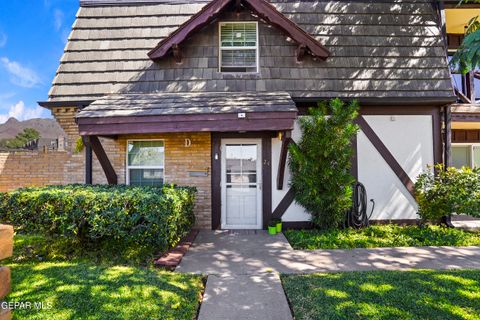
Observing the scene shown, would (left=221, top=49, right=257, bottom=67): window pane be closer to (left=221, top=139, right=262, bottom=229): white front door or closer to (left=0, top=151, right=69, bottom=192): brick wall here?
(left=221, top=139, right=262, bottom=229): white front door

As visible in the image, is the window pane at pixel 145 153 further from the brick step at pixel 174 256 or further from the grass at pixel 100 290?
the grass at pixel 100 290

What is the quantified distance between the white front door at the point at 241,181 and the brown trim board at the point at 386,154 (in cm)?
281

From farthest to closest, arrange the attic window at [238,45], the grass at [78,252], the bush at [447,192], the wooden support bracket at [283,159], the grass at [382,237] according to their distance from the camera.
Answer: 1. the attic window at [238,45]
2. the wooden support bracket at [283,159]
3. the bush at [447,192]
4. the grass at [382,237]
5. the grass at [78,252]

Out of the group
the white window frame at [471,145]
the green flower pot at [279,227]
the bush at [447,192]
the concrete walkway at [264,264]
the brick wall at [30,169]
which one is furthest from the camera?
the white window frame at [471,145]

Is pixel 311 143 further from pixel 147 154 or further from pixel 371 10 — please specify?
pixel 371 10

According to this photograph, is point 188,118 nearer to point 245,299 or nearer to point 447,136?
point 245,299

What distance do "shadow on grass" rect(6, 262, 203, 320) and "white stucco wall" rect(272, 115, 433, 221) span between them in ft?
14.1

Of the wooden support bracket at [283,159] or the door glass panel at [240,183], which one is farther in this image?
the door glass panel at [240,183]

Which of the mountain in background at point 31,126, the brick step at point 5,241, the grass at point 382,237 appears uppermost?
the mountain in background at point 31,126

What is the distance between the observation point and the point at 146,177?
733cm

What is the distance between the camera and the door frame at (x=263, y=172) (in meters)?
7.18

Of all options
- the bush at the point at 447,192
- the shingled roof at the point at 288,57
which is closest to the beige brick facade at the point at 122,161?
the shingled roof at the point at 288,57

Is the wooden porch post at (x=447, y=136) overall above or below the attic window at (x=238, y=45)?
below

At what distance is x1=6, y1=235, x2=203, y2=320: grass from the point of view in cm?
321
